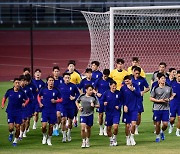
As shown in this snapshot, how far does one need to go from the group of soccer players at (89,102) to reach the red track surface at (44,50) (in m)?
15.8

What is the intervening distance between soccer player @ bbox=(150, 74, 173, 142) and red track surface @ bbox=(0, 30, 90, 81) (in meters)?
17.7

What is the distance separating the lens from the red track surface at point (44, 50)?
134 ft

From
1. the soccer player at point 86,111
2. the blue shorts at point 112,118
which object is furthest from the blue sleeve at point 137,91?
the soccer player at point 86,111

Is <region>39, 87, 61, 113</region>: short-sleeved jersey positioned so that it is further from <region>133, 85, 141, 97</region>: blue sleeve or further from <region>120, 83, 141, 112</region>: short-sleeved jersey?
<region>133, 85, 141, 97</region>: blue sleeve

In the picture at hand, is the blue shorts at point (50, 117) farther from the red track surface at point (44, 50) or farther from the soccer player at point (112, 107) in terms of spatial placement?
the red track surface at point (44, 50)

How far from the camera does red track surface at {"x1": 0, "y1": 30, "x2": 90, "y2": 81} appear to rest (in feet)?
134

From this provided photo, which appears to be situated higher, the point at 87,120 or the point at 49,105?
the point at 49,105

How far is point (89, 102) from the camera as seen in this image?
19469 millimetres

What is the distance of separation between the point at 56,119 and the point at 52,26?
3195 cm

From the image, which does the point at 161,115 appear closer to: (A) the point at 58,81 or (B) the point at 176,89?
(B) the point at 176,89

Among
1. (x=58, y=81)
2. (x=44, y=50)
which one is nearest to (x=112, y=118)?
(x=58, y=81)

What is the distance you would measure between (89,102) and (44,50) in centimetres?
2842

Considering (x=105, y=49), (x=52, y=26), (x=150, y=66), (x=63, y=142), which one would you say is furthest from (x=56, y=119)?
(x=52, y=26)

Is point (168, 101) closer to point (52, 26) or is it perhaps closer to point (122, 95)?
point (122, 95)
